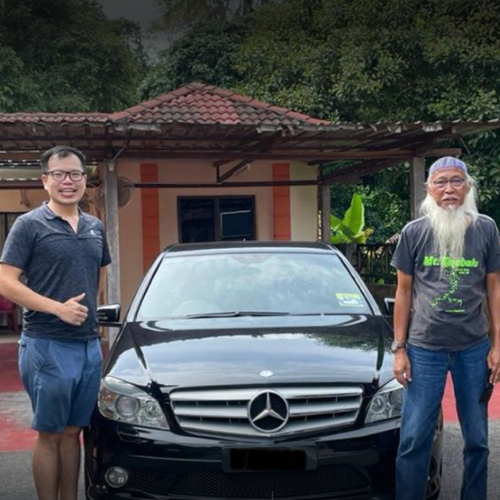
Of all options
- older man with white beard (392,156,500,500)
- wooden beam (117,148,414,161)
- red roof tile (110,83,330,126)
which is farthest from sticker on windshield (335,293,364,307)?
red roof tile (110,83,330,126)

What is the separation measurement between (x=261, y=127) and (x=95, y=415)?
4.66 m

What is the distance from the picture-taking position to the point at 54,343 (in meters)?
3.71

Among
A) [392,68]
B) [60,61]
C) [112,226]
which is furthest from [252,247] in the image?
[60,61]

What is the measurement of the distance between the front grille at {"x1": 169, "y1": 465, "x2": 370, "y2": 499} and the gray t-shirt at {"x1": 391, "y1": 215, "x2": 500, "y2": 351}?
0.80 metres

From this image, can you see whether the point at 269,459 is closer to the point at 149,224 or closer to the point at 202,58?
the point at 149,224

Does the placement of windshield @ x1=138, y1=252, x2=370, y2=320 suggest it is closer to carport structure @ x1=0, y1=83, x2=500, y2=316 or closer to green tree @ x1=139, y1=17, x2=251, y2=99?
carport structure @ x1=0, y1=83, x2=500, y2=316

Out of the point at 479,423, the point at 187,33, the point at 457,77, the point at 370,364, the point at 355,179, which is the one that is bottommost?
the point at 479,423

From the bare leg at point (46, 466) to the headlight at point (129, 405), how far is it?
0.29 metres

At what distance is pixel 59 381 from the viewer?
12.0 feet

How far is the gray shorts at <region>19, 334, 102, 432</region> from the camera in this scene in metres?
3.66

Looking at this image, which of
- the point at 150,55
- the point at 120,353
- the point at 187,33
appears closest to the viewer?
the point at 120,353

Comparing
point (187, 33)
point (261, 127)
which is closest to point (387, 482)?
point (261, 127)

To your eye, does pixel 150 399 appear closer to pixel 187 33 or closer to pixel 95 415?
pixel 95 415

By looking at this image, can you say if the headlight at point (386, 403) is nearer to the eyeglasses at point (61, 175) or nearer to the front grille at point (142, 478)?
the front grille at point (142, 478)
